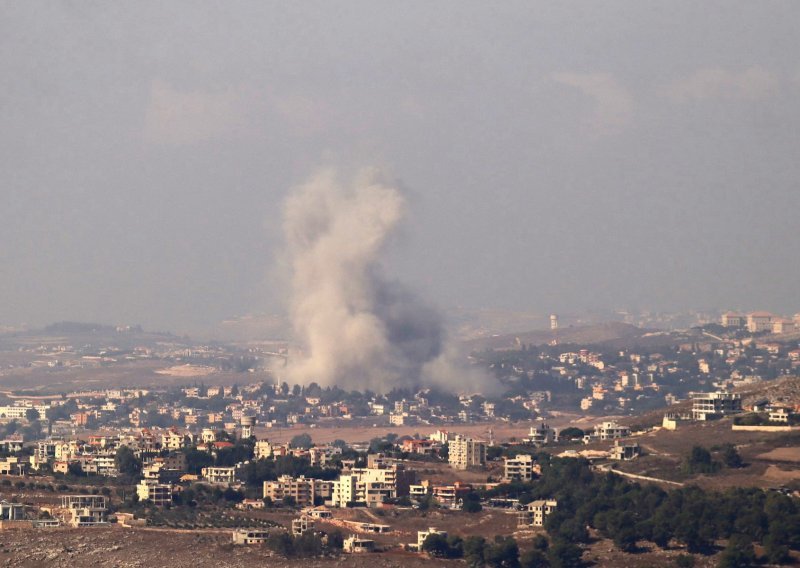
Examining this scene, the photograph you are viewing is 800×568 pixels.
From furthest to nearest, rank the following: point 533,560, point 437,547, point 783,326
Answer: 1. point 783,326
2. point 437,547
3. point 533,560

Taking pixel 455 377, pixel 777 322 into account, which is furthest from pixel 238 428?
pixel 777 322

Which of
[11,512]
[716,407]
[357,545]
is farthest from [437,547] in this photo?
[716,407]

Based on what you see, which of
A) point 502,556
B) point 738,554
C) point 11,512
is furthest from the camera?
point 11,512

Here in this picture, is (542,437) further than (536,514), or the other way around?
(542,437)

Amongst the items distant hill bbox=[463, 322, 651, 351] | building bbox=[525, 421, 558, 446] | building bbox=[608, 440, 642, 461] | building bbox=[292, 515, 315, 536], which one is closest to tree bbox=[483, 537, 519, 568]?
building bbox=[292, 515, 315, 536]

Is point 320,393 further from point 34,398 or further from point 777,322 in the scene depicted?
point 777,322

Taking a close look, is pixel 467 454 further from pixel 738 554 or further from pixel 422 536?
pixel 738 554

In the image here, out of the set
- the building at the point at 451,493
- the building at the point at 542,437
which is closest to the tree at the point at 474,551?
the building at the point at 451,493
